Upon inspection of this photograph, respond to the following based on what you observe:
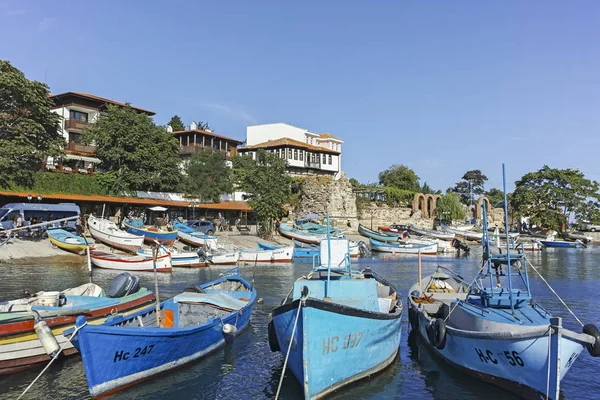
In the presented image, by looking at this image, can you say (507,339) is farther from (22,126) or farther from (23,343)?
(22,126)

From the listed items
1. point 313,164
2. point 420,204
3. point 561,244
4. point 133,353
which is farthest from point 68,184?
point 561,244

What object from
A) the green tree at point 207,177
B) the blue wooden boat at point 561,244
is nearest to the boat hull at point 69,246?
the green tree at point 207,177

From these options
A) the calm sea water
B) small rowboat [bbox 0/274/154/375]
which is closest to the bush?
the calm sea water

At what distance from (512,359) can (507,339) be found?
568 millimetres

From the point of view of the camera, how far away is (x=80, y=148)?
55.2 metres

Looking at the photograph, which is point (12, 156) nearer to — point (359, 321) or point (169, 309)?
point (169, 309)

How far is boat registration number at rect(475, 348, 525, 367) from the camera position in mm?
10961

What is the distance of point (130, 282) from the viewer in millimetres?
16469

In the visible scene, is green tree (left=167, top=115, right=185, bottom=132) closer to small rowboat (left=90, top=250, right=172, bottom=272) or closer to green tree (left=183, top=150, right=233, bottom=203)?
green tree (left=183, top=150, right=233, bottom=203)

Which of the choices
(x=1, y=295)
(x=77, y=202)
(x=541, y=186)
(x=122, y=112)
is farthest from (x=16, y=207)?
→ (x=541, y=186)

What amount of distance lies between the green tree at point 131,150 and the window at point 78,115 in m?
4.61

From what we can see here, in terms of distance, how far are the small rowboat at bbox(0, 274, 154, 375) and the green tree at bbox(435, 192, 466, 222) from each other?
7435cm

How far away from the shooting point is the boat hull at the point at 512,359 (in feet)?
34.2

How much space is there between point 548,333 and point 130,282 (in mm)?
12634
